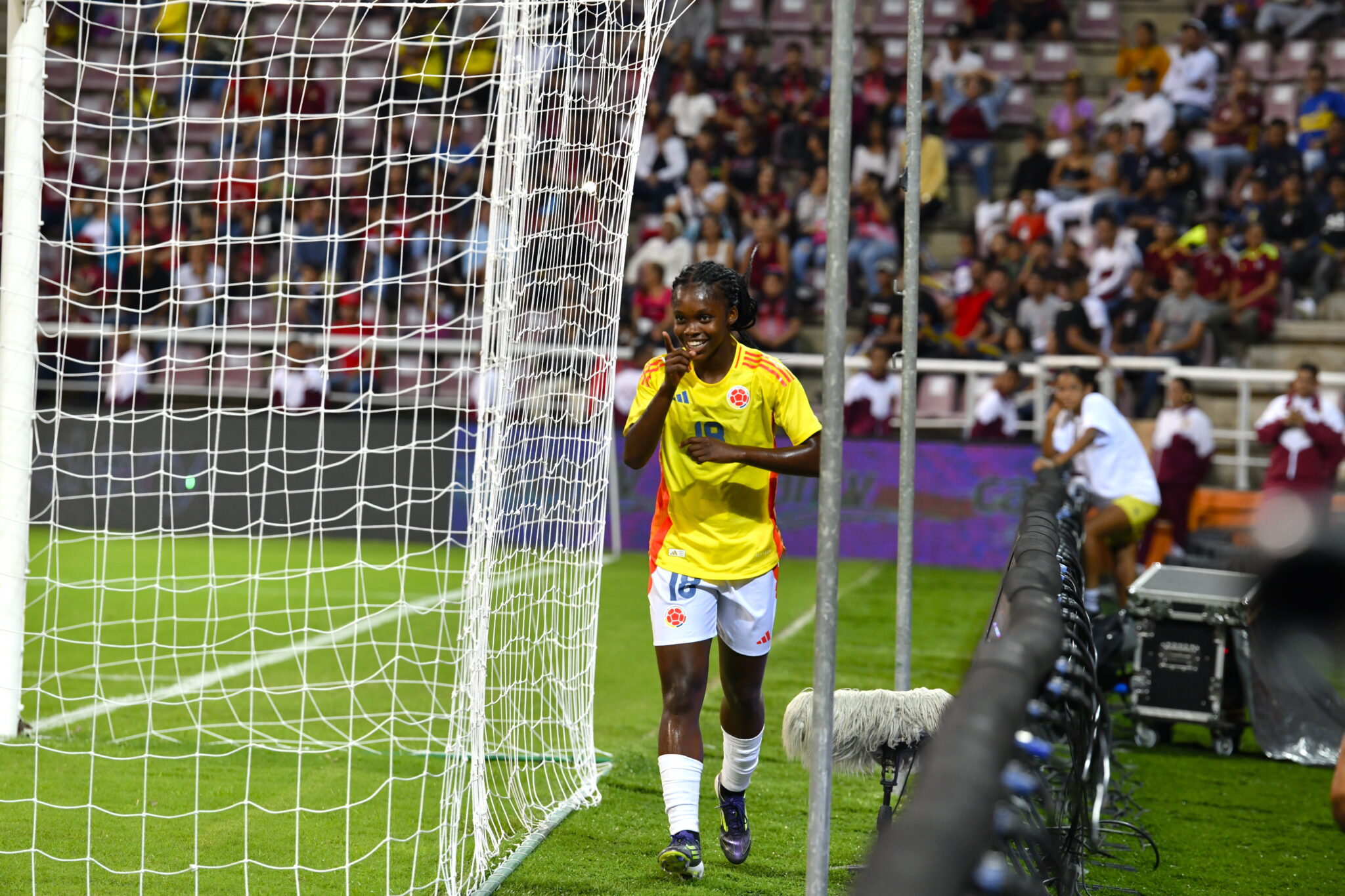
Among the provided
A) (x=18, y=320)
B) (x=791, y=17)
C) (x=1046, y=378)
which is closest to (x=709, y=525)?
(x=18, y=320)

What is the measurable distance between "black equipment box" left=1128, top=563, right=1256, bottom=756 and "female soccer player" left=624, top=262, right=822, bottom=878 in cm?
355

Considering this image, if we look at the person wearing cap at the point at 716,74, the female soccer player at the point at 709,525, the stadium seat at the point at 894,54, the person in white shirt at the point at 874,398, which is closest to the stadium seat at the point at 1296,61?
the stadium seat at the point at 894,54

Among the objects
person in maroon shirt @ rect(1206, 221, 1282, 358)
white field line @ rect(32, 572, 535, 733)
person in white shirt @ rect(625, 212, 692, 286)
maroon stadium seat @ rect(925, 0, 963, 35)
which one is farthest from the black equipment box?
maroon stadium seat @ rect(925, 0, 963, 35)

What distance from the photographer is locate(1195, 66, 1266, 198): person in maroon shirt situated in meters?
17.4

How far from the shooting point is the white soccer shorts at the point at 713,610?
4.92 m

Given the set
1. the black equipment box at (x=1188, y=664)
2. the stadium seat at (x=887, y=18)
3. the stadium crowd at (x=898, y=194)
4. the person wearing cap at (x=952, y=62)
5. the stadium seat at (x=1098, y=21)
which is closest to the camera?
the black equipment box at (x=1188, y=664)

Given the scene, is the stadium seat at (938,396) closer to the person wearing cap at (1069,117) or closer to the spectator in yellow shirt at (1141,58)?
the person wearing cap at (1069,117)

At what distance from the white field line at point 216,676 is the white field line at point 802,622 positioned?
156cm

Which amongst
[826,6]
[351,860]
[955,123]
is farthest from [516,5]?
[826,6]

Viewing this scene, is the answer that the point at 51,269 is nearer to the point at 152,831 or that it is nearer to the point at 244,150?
the point at 244,150

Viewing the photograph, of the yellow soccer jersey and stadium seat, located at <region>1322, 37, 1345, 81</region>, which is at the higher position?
stadium seat, located at <region>1322, 37, 1345, 81</region>

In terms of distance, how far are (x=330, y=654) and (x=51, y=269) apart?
11287 mm

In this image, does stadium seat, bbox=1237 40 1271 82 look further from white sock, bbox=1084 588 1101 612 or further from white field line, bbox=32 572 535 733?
white field line, bbox=32 572 535 733

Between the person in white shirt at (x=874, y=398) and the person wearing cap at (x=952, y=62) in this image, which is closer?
the person in white shirt at (x=874, y=398)
